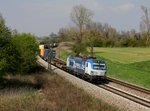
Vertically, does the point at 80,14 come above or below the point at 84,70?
above

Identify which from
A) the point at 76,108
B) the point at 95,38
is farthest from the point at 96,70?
the point at 95,38

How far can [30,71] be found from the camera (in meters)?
48.2

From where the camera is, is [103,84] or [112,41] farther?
[112,41]

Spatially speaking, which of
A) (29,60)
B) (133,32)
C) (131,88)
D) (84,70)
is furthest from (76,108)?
(133,32)

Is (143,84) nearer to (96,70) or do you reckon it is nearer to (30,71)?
(96,70)

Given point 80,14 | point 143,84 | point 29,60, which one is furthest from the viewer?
point 80,14

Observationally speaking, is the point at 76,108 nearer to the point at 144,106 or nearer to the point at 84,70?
the point at 144,106

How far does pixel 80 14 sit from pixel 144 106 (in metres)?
92.9

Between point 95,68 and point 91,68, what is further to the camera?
point 91,68

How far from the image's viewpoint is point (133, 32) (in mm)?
A: 141375

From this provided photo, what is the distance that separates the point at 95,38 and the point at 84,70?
85.7 metres

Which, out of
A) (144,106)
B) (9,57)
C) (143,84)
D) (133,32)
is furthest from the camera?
(133,32)

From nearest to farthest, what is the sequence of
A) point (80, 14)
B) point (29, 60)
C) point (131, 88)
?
point (131, 88) < point (29, 60) < point (80, 14)

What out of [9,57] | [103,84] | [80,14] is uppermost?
[80,14]
